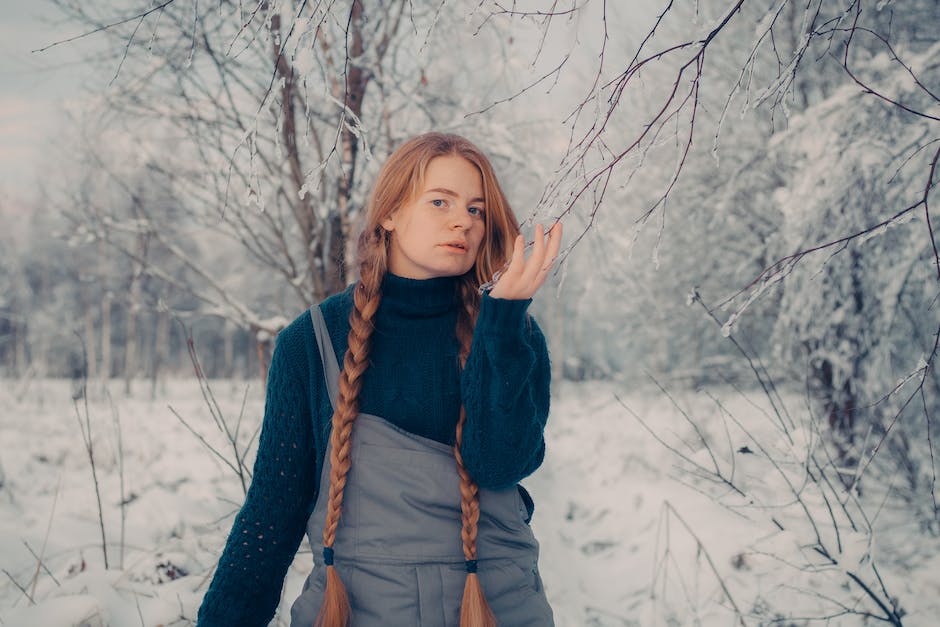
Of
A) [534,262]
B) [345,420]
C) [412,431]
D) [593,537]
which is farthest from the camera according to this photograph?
[593,537]

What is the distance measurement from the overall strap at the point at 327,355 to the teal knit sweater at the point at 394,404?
27 mm

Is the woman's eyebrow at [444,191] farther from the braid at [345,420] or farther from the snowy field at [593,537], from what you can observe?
the snowy field at [593,537]

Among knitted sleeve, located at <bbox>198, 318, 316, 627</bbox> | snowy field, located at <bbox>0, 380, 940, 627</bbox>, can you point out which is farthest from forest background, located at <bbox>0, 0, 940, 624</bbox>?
knitted sleeve, located at <bbox>198, 318, 316, 627</bbox>

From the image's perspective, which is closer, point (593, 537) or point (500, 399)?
point (500, 399)

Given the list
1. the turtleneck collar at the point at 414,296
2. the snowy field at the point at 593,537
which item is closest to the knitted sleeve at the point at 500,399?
the turtleneck collar at the point at 414,296

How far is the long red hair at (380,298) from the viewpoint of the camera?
125 centimetres

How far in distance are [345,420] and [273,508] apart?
28 cm

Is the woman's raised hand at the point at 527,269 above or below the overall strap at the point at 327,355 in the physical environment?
Answer: above

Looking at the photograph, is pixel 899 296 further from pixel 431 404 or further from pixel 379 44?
pixel 379 44

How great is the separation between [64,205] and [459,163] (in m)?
4.34

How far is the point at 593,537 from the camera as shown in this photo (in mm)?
4633

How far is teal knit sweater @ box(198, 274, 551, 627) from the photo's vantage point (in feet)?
4.23

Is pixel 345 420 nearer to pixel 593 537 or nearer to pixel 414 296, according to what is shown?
pixel 414 296

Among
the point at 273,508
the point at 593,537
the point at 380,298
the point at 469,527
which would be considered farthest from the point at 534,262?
the point at 593,537
